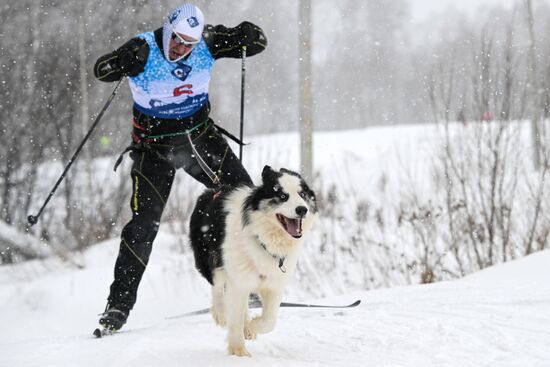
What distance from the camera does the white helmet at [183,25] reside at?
3963mm

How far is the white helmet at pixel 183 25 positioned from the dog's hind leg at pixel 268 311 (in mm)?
1659

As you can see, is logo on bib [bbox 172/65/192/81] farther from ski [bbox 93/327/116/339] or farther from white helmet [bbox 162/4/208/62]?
ski [bbox 93/327/116/339]

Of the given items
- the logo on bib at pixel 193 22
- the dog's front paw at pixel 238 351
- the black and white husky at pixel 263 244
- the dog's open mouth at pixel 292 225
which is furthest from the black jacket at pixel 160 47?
the dog's front paw at pixel 238 351

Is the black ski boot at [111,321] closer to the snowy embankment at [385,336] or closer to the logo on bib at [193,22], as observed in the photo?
the snowy embankment at [385,336]

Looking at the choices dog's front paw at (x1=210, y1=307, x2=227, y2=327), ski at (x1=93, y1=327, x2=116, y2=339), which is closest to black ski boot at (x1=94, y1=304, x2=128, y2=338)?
ski at (x1=93, y1=327, x2=116, y2=339)

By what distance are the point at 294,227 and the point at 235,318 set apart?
604mm

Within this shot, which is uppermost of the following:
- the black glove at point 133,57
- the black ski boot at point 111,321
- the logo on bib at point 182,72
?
the black glove at point 133,57

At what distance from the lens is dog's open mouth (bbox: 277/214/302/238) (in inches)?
130

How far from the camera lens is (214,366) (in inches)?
125

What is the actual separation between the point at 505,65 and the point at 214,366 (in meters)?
4.55

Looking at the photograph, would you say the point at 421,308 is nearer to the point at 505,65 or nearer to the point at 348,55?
the point at 505,65

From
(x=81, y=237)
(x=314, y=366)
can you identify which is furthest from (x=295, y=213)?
(x=81, y=237)

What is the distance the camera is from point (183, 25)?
396 cm

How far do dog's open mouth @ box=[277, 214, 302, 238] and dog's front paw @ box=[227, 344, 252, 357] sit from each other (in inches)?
27.1
